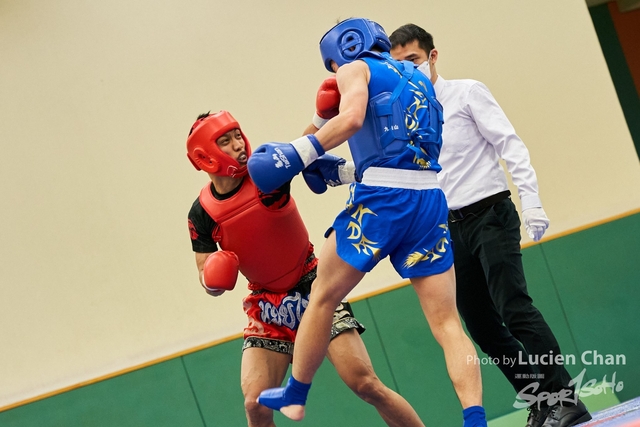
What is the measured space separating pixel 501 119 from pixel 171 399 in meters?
2.88

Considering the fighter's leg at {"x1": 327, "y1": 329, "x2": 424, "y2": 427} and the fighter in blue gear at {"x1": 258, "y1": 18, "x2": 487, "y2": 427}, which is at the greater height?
the fighter in blue gear at {"x1": 258, "y1": 18, "x2": 487, "y2": 427}

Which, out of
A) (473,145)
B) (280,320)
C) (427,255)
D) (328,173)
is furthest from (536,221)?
(280,320)

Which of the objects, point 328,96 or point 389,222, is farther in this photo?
point 328,96

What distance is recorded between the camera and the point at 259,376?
3.11 m

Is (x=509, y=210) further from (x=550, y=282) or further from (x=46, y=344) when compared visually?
(x=46, y=344)

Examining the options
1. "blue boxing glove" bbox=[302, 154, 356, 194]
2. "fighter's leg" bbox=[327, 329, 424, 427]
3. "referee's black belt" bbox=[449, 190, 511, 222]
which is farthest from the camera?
"referee's black belt" bbox=[449, 190, 511, 222]

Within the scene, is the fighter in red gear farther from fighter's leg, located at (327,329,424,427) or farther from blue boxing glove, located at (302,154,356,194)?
blue boxing glove, located at (302,154,356,194)

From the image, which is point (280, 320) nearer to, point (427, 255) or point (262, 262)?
point (262, 262)

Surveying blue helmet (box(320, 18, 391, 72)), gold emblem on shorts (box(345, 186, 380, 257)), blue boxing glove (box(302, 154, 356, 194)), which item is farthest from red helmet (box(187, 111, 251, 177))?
gold emblem on shorts (box(345, 186, 380, 257))

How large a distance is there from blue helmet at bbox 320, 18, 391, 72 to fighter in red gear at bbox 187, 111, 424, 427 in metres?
0.66

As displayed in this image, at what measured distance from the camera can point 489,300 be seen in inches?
137

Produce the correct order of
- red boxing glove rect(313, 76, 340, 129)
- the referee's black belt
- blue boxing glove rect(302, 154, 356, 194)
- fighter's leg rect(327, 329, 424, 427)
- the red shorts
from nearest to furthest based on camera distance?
red boxing glove rect(313, 76, 340, 129)
blue boxing glove rect(302, 154, 356, 194)
fighter's leg rect(327, 329, 424, 427)
the red shorts
the referee's black belt

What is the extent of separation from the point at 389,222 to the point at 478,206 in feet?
3.32

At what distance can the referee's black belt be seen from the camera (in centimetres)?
338
